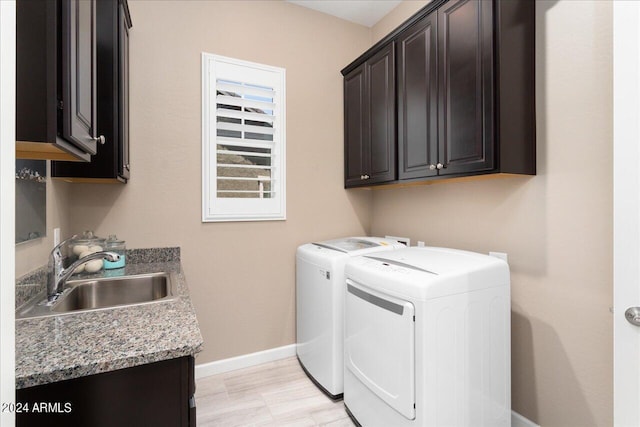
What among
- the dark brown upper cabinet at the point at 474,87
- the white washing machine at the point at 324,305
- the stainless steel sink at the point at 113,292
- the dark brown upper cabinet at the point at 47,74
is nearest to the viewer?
the dark brown upper cabinet at the point at 47,74

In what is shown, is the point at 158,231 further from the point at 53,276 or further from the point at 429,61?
the point at 429,61

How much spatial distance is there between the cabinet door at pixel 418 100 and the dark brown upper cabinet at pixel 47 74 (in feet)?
5.60

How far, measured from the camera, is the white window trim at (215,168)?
2.39 m

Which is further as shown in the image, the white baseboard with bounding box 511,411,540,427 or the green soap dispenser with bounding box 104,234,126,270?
the green soap dispenser with bounding box 104,234,126,270

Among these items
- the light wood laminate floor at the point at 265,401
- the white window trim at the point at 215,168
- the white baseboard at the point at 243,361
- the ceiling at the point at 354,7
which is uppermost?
the ceiling at the point at 354,7

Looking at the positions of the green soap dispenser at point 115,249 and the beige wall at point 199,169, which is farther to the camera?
the beige wall at point 199,169

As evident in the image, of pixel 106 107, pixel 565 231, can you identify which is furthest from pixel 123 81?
pixel 565 231

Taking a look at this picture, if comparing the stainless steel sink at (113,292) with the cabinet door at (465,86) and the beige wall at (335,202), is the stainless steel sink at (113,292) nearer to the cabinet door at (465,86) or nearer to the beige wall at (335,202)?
the beige wall at (335,202)

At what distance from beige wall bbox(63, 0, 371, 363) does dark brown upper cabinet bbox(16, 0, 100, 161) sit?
52.6 inches

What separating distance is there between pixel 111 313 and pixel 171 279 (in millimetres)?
537

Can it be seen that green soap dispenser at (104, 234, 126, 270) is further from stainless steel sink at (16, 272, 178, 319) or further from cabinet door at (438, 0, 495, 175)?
cabinet door at (438, 0, 495, 175)

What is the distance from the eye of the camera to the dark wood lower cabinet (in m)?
0.83

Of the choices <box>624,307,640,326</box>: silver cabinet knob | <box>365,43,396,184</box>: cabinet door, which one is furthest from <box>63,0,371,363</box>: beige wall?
<box>624,307,640,326</box>: silver cabinet knob

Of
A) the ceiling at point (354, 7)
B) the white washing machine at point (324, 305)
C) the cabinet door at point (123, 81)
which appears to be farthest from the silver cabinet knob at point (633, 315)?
the ceiling at point (354, 7)
